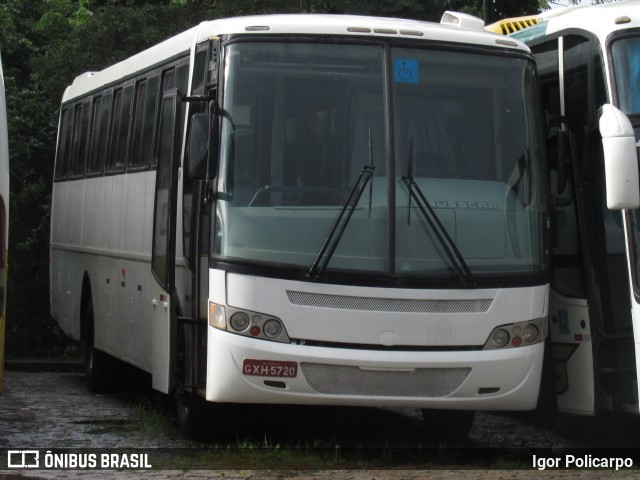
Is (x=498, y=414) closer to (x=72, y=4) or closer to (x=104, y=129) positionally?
(x=104, y=129)

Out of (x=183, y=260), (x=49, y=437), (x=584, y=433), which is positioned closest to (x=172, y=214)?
(x=183, y=260)

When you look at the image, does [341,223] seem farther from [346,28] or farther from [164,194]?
[164,194]

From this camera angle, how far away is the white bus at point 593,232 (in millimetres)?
9758

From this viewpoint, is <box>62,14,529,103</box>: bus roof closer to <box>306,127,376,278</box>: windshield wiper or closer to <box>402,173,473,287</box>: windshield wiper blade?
<box>306,127,376,278</box>: windshield wiper

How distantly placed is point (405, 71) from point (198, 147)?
1.61 metres

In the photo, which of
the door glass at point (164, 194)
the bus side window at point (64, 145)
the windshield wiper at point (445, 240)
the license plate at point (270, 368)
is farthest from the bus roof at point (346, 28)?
the bus side window at point (64, 145)

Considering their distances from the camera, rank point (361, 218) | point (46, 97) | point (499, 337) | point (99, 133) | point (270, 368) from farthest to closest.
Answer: point (46, 97) < point (99, 133) < point (499, 337) < point (361, 218) < point (270, 368)

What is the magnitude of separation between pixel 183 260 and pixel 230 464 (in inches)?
72.4

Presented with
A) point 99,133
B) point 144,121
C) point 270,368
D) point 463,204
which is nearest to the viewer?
point 270,368

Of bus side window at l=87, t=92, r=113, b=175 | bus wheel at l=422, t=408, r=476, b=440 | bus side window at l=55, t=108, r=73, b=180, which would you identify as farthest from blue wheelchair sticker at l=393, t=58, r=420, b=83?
bus side window at l=55, t=108, r=73, b=180

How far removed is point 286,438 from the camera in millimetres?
11211

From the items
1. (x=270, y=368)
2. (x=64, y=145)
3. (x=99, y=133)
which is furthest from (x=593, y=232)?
(x=64, y=145)

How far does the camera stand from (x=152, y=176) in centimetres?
1208

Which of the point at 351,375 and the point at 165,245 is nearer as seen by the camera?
the point at 351,375
